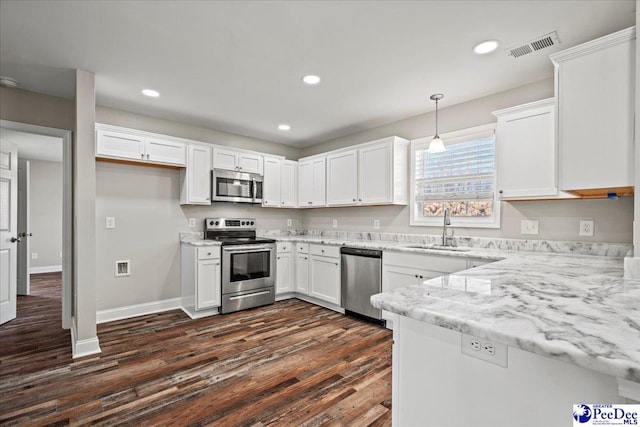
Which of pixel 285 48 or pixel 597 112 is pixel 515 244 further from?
pixel 285 48

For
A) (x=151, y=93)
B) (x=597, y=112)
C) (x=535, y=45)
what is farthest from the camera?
(x=151, y=93)

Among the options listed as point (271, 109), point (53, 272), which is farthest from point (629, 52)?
point (53, 272)

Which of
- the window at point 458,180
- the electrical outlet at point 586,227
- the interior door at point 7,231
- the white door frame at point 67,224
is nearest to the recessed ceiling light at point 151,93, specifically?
the white door frame at point 67,224

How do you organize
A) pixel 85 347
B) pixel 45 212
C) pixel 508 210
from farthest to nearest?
pixel 45 212 → pixel 508 210 → pixel 85 347

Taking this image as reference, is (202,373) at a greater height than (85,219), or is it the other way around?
(85,219)

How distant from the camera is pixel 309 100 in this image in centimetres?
341

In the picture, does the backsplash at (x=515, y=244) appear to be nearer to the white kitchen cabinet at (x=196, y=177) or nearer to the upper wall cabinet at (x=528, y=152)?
the upper wall cabinet at (x=528, y=152)

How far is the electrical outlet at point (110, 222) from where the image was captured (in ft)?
11.9

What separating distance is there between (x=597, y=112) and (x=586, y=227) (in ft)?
4.23

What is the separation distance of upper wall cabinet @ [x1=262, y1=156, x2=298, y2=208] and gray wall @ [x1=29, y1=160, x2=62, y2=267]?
5263 mm

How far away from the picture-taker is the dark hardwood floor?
191 cm

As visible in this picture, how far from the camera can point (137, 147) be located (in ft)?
11.6

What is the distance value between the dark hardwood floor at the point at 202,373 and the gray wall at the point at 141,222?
1.44 feet

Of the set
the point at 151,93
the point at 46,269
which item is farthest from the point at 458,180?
the point at 46,269
